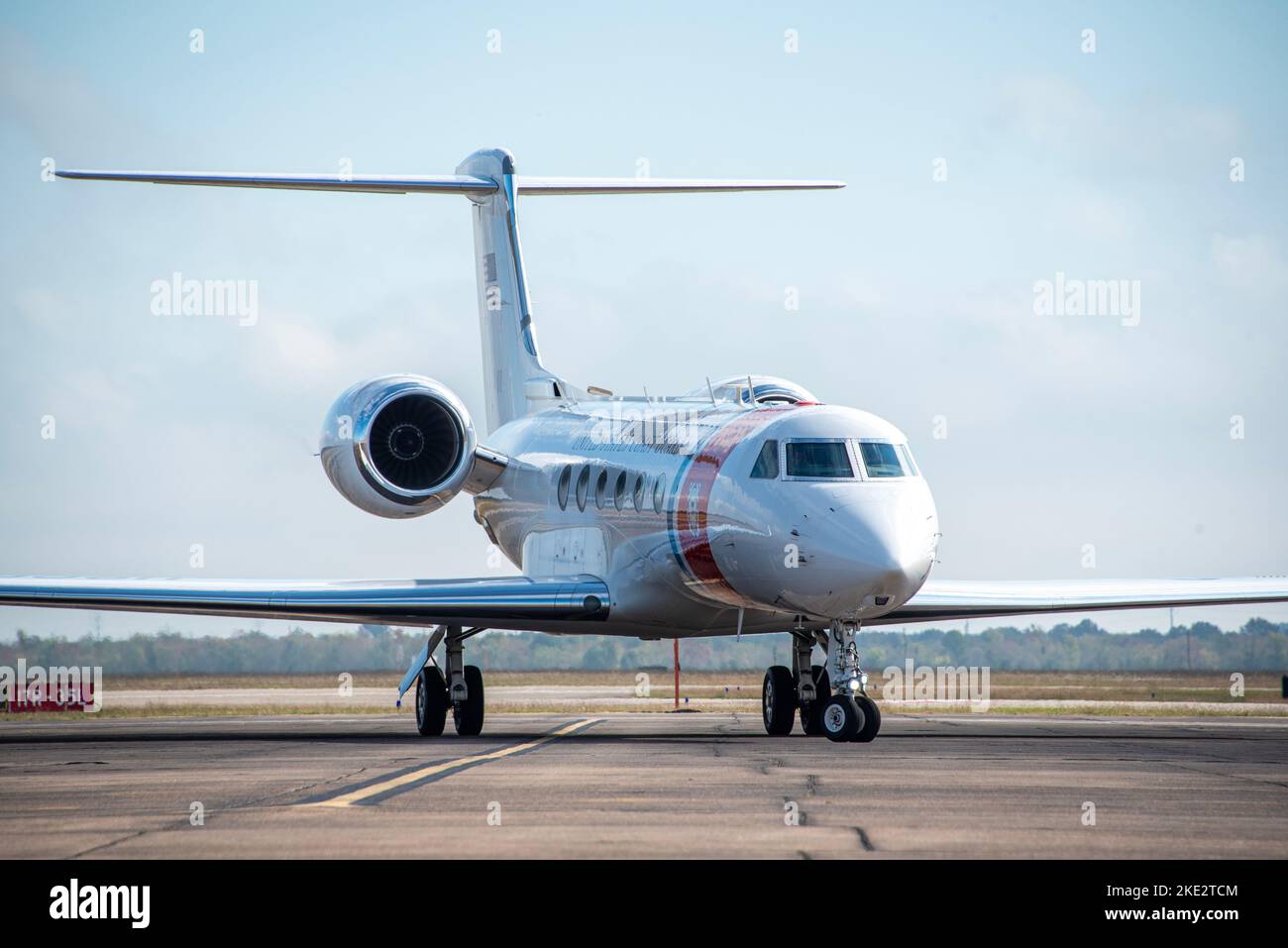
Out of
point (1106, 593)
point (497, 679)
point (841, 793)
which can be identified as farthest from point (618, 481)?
point (497, 679)

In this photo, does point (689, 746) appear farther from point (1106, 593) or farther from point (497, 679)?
point (497, 679)

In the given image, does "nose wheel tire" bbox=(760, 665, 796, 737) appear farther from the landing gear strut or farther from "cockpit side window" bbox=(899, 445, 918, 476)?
"cockpit side window" bbox=(899, 445, 918, 476)

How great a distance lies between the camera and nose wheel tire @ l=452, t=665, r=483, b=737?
82.7 ft

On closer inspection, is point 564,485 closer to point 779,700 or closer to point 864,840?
point 779,700

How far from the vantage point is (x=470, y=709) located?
25281 millimetres

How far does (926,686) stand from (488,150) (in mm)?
42734

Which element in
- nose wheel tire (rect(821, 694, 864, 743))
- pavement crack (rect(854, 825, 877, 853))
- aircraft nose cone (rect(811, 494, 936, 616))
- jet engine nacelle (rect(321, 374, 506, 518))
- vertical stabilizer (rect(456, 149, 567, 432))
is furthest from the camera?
vertical stabilizer (rect(456, 149, 567, 432))

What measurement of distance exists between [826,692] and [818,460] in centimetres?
387

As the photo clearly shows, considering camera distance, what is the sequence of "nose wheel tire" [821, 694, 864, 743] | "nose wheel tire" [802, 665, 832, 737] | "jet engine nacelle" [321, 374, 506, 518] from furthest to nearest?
"jet engine nacelle" [321, 374, 506, 518] < "nose wheel tire" [802, 665, 832, 737] < "nose wheel tire" [821, 694, 864, 743]

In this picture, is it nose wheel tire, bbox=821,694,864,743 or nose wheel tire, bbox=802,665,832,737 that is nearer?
nose wheel tire, bbox=821,694,864,743

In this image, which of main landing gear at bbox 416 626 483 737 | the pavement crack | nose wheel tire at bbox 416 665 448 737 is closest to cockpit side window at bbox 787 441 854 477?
main landing gear at bbox 416 626 483 737

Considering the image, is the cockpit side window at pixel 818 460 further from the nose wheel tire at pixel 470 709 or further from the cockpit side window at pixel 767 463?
the nose wheel tire at pixel 470 709

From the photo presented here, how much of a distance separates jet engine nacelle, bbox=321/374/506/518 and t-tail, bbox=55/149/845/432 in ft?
20.3


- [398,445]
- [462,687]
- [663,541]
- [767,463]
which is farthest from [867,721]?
[398,445]
